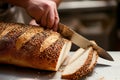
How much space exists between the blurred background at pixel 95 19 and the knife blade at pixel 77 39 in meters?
1.46

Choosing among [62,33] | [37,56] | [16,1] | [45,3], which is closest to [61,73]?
[37,56]

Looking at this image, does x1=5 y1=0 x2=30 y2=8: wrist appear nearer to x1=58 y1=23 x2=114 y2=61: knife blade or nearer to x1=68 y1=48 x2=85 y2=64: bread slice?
x1=58 y1=23 x2=114 y2=61: knife blade

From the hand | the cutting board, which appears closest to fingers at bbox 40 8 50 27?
the hand

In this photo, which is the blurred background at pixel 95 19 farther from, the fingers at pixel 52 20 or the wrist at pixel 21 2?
the fingers at pixel 52 20

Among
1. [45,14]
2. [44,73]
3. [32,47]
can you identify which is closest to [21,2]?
[45,14]

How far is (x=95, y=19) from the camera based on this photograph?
332 cm

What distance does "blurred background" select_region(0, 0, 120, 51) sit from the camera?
10.2 feet

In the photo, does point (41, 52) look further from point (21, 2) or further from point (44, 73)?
point (21, 2)

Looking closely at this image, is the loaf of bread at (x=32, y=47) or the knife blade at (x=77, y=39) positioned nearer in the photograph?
the loaf of bread at (x=32, y=47)

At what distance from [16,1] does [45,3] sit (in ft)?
0.66

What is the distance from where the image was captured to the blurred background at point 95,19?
3100 mm

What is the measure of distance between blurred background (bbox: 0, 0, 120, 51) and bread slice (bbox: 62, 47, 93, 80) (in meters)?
1.57

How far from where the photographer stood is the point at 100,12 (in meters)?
3.20

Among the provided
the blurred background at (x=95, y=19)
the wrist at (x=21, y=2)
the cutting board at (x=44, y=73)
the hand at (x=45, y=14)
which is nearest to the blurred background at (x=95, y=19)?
the blurred background at (x=95, y=19)
